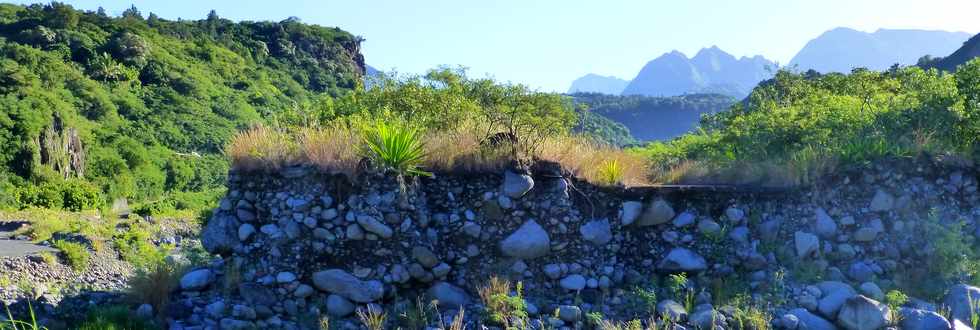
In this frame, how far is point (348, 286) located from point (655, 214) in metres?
3.17

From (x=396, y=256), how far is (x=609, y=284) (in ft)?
6.84

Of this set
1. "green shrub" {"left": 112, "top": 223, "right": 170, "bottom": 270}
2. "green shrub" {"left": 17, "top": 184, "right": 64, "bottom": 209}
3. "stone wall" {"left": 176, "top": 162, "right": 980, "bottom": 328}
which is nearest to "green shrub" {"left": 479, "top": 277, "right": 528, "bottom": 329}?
"stone wall" {"left": 176, "top": 162, "right": 980, "bottom": 328}

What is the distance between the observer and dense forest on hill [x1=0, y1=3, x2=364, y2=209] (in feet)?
114

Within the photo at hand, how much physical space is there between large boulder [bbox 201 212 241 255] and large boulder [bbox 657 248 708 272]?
4199 millimetres

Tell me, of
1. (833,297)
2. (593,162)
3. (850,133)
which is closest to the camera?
(833,297)

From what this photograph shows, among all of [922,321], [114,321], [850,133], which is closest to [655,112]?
[850,133]

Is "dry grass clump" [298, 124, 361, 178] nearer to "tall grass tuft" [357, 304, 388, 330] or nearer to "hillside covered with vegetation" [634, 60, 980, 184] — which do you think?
"tall grass tuft" [357, 304, 388, 330]

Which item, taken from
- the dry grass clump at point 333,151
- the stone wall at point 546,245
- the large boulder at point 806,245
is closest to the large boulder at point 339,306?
the stone wall at point 546,245

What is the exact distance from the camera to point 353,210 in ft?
21.2

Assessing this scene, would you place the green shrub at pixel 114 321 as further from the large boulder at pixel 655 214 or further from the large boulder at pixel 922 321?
the large boulder at pixel 922 321

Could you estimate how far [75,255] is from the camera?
16609 mm

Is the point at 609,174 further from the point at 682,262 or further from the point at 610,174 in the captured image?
the point at 682,262

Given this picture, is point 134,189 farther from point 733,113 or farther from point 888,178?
point 888,178

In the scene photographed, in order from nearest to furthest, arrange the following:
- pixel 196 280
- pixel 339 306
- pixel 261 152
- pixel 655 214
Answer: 1. pixel 339 306
2. pixel 196 280
3. pixel 261 152
4. pixel 655 214
